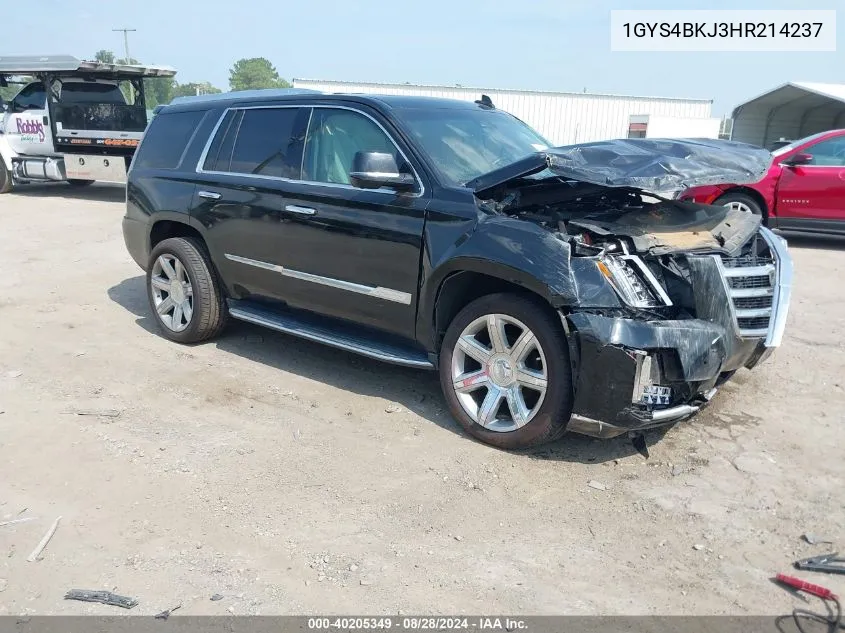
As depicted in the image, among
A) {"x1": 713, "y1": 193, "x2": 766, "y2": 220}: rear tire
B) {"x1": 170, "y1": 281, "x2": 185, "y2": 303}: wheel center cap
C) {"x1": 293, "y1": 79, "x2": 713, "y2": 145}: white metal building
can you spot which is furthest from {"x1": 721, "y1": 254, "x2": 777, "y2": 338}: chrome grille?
{"x1": 293, "y1": 79, "x2": 713, "y2": 145}: white metal building

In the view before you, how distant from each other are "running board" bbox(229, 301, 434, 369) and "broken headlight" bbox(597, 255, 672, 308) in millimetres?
1251

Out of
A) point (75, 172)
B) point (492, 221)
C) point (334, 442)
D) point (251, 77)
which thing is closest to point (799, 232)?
point (492, 221)

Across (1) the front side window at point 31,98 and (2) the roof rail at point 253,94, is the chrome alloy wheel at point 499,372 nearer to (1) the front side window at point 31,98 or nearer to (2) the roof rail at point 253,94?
(2) the roof rail at point 253,94

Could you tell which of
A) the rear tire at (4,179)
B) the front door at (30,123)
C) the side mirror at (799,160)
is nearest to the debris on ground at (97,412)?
the side mirror at (799,160)

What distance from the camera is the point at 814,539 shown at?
3.17 meters

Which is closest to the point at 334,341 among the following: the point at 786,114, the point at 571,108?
the point at 786,114

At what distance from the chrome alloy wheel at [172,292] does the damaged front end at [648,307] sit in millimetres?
2848

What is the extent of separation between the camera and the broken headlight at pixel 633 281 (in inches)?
142

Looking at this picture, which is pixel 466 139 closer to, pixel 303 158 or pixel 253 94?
pixel 303 158

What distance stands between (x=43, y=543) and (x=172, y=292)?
9.64 feet

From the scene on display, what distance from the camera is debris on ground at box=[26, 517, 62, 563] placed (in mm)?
3080

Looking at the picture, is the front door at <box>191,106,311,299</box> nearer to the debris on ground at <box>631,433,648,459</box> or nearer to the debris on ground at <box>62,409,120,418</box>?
the debris on ground at <box>62,409,120,418</box>

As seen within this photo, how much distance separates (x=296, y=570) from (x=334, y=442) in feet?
3.90

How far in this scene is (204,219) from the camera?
546 centimetres
